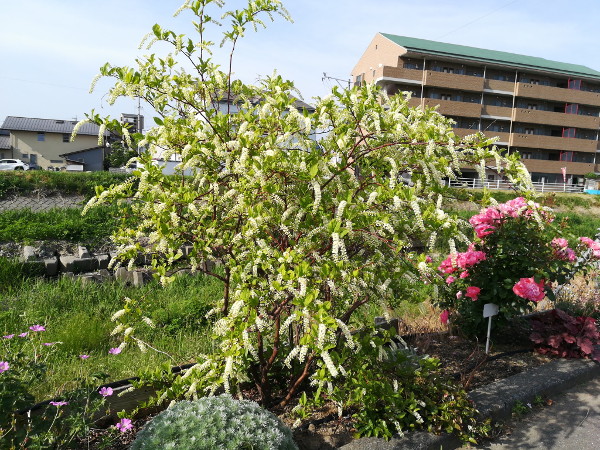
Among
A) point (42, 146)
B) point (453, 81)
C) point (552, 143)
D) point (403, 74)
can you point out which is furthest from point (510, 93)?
point (42, 146)

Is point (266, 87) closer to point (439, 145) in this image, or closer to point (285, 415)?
point (439, 145)

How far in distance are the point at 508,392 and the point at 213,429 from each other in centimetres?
253

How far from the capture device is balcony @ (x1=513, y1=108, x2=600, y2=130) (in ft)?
114

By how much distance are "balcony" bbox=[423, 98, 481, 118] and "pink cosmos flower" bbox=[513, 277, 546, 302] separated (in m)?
31.1

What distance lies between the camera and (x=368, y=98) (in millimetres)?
2824

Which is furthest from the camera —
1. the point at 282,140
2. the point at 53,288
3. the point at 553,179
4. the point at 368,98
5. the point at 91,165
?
the point at 91,165

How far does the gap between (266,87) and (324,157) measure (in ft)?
3.19

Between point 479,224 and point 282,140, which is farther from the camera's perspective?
point 479,224

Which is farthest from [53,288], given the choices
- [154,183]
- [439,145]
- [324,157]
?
[439,145]

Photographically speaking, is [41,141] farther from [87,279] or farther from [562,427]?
[562,427]

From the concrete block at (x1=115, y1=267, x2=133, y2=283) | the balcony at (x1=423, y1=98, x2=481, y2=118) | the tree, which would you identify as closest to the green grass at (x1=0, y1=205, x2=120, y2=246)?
the concrete block at (x1=115, y1=267, x2=133, y2=283)

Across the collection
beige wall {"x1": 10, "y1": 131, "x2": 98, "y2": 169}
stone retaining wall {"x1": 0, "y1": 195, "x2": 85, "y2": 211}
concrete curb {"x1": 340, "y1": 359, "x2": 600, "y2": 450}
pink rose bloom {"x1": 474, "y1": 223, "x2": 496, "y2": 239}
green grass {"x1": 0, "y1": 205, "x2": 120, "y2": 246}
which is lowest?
concrete curb {"x1": 340, "y1": 359, "x2": 600, "y2": 450}

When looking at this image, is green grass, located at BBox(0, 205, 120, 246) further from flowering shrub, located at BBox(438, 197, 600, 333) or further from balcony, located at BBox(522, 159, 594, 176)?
balcony, located at BBox(522, 159, 594, 176)

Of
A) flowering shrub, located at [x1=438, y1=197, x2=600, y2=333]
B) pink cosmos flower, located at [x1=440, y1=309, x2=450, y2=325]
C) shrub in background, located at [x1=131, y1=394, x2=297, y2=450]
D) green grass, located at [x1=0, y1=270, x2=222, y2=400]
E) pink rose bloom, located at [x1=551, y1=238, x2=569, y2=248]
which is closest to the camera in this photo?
shrub in background, located at [x1=131, y1=394, x2=297, y2=450]
